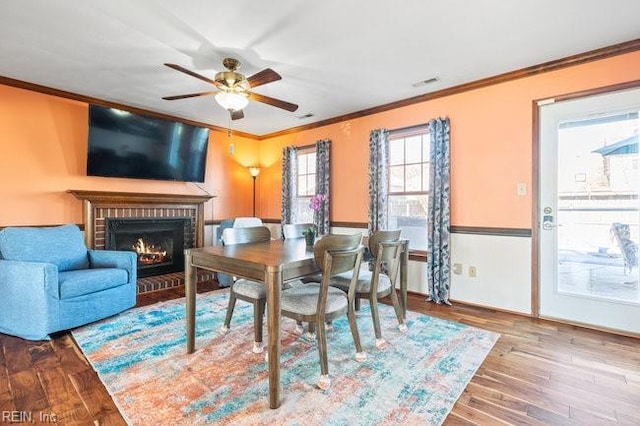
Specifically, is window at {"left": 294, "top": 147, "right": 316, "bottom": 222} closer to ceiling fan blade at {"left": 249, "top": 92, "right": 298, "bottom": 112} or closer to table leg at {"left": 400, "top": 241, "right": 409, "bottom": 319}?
ceiling fan blade at {"left": 249, "top": 92, "right": 298, "bottom": 112}

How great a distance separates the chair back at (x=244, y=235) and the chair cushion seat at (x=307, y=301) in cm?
78

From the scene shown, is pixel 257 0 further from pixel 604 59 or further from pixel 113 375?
pixel 604 59

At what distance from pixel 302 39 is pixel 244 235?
1.71 meters

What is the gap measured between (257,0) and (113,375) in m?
2.61

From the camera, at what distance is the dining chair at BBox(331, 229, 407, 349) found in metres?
2.44

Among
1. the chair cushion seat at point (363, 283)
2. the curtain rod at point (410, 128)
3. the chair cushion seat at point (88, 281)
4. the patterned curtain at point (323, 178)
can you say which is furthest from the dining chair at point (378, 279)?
the chair cushion seat at point (88, 281)

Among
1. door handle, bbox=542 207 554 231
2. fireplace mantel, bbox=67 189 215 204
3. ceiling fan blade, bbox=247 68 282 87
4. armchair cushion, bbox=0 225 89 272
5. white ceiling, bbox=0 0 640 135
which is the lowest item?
armchair cushion, bbox=0 225 89 272

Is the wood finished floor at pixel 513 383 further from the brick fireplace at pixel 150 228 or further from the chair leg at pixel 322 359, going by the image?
the brick fireplace at pixel 150 228

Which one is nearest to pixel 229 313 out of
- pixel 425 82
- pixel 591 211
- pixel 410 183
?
pixel 410 183

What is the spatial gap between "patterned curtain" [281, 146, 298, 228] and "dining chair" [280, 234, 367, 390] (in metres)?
3.05

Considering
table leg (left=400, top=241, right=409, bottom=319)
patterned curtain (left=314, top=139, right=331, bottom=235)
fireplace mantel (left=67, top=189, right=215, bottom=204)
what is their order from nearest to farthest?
table leg (left=400, top=241, right=409, bottom=319), fireplace mantel (left=67, top=189, right=215, bottom=204), patterned curtain (left=314, top=139, right=331, bottom=235)

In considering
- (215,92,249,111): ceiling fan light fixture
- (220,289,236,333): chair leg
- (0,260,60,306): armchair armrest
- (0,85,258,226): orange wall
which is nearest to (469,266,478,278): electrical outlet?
(220,289,236,333): chair leg

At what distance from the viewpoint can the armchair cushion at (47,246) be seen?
292 cm

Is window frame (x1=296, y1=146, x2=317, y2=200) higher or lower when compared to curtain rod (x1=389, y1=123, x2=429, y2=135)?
lower
